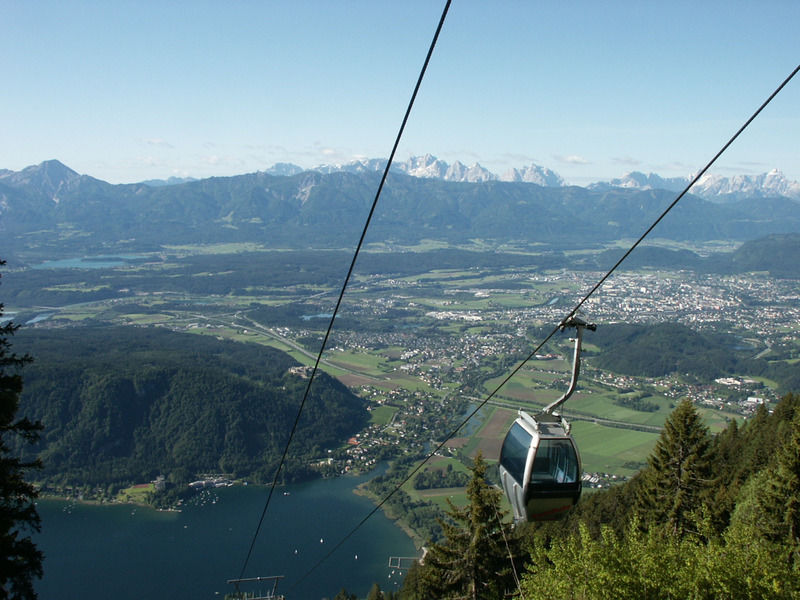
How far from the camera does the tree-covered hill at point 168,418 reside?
1817 inches

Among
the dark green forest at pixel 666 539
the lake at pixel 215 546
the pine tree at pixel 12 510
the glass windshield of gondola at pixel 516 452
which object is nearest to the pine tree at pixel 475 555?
the dark green forest at pixel 666 539

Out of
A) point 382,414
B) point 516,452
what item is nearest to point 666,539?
point 516,452

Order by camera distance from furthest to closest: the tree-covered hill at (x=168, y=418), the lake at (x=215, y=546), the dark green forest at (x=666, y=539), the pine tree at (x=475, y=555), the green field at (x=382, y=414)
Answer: the green field at (x=382, y=414)
the tree-covered hill at (x=168, y=418)
the lake at (x=215, y=546)
the pine tree at (x=475, y=555)
the dark green forest at (x=666, y=539)

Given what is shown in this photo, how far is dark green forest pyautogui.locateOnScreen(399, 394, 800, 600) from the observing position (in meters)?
7.80

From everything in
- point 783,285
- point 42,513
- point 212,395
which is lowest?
point 42,513

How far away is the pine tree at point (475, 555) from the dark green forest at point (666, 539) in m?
Answer: 0.02

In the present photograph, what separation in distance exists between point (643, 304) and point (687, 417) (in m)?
99.5

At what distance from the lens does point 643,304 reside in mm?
107750

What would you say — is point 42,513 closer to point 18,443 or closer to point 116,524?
point 116,524

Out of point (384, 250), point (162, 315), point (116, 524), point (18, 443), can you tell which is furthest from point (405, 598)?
point (384, 250)

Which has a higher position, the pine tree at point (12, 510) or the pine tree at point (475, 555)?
the pine tree at point (12, 510)

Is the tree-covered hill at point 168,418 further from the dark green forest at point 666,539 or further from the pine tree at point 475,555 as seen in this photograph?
the pine tree at point 475,555

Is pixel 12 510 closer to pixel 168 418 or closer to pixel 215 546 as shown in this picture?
pixel 215 546

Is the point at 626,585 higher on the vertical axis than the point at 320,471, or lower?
higher
